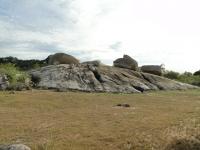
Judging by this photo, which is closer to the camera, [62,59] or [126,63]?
[62,59]

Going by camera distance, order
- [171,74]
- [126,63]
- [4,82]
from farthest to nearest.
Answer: [171,74] < [126,63] < [4,82]

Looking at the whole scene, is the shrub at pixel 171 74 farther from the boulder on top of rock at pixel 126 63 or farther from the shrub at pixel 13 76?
the shrub at pixel 13 76

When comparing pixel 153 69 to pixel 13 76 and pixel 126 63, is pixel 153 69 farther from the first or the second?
pixel 13 76

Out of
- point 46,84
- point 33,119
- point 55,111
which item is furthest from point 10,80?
point 33,119

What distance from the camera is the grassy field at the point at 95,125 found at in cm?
1407

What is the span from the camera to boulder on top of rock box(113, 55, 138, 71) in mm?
45141

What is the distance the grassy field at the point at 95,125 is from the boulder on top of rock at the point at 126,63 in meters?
19.3

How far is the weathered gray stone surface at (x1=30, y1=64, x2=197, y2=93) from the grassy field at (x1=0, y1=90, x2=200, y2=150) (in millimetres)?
8187

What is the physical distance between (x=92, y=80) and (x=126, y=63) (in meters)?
10.5

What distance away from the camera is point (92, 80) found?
3603cm

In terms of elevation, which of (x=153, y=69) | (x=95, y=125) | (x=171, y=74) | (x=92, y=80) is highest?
(x=153, y=69)

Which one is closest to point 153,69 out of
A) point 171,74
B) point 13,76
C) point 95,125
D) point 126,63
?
point 126,63

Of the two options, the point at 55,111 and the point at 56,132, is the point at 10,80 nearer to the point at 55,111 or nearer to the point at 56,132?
the point at 55,111

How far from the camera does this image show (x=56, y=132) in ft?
51.5
